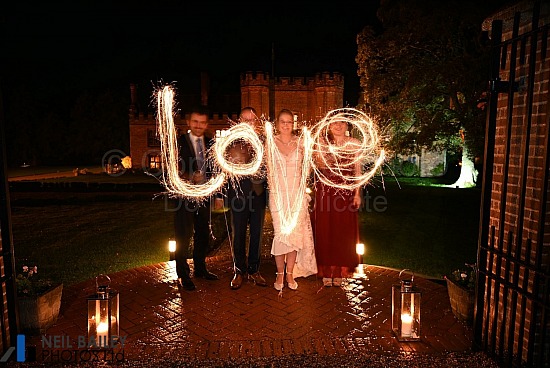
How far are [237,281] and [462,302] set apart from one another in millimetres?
2920

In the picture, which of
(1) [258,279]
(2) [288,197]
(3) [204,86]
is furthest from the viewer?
(3) [204,86]

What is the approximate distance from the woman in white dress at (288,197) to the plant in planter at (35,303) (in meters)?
2.74

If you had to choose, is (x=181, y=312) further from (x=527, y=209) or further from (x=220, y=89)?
(x=220, y=89)

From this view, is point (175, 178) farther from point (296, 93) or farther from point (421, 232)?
point (296, 93)

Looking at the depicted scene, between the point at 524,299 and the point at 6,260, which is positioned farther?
the point at 6,260

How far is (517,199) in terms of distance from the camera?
3.88 meters

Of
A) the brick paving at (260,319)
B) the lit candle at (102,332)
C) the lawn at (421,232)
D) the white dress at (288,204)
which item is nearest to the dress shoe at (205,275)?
the brick paving at (260,319)

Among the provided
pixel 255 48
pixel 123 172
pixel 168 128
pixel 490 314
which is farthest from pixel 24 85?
pixel 490 314

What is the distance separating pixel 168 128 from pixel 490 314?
4496 millimetres

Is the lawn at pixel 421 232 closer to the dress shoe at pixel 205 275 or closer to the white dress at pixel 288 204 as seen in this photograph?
the white dress at pixel 288 204

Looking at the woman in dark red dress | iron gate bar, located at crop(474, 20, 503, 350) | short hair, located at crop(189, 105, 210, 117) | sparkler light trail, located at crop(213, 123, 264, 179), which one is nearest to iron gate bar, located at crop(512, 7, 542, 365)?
iron gate bar, located at crop(474, 20, 503, 350)

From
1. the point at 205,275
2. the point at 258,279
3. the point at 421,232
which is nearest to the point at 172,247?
the point at 205,275

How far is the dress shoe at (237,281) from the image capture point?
5.88m

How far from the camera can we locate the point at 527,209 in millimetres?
3748
